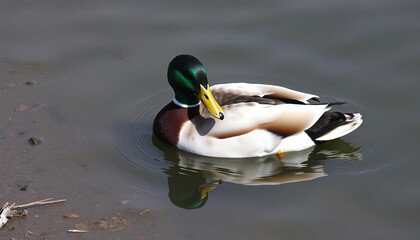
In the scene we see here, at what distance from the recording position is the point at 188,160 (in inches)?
314

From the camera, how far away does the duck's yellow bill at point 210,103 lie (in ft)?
25.1

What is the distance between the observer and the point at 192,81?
309 inches

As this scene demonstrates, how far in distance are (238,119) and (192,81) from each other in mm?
621

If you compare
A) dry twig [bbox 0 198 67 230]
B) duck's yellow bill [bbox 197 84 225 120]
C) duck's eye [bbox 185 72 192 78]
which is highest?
duck's eye [bbox 185 72 192 78]

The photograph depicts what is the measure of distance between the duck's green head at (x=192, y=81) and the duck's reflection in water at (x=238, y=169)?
1.88 feet

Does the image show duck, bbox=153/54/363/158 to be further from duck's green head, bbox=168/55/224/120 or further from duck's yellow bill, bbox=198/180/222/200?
duck's yellow bill, bbox=198/180/222/200

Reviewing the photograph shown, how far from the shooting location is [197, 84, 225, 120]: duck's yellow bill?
7.66 meters

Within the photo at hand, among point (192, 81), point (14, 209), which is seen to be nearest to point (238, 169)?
point (192, 81)

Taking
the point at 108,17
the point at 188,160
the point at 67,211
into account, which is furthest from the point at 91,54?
the point at 67,211

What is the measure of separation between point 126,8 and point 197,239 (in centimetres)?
475

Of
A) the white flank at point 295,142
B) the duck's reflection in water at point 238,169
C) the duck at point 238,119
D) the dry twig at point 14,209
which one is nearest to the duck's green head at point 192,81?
the duck at point 238,119

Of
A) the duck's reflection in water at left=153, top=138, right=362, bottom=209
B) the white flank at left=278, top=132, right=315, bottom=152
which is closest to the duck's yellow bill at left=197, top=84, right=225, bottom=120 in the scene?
the duck's reflection in water at left=153, top=138, right=362, bottom=209

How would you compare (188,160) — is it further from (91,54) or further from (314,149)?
(91,54)

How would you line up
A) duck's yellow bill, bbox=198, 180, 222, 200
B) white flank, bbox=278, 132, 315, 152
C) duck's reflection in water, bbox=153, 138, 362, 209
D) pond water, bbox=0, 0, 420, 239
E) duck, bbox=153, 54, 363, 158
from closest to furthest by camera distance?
pond water, bbox=0, 0, 420, 239 < duck's yellow bill, bbox=198, 180, 222, 200 < duck's reflection in water, bbox=153, 138, 362, 209 < duck, bbox=153, 54, 363, 158 < white flank, bbox=278, 132, 315, 152
